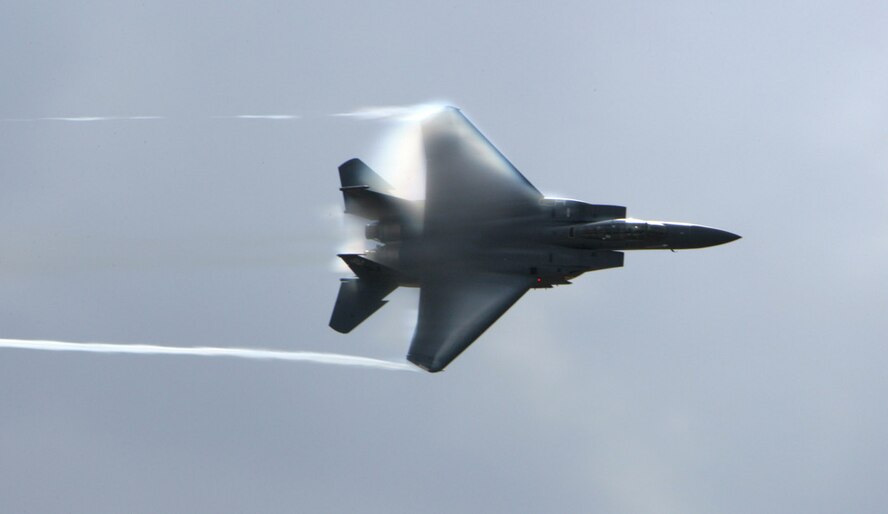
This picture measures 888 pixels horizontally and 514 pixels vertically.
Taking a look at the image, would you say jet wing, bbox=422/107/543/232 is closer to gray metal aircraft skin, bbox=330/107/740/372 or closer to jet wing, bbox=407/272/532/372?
gray metal aircraft skin, bbox=330/107/740/372

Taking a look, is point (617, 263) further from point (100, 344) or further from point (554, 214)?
point (100, 344)

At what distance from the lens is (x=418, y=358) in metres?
42.2

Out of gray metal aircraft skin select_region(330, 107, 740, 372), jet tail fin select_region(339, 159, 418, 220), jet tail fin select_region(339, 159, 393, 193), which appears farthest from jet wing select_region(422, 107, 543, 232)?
jet tail fin select_region(339, 159, 393, 193)

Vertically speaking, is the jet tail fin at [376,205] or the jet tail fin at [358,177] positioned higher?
the jet tail fin at [358,177]

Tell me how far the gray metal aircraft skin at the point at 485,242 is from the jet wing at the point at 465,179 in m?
0.04

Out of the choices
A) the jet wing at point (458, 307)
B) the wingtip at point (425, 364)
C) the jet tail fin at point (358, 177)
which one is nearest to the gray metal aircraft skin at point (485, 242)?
the jet wing at point (458, 307)

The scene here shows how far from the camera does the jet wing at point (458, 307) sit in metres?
42.5

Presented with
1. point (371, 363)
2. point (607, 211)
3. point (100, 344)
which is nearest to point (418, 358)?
point (371, 363)

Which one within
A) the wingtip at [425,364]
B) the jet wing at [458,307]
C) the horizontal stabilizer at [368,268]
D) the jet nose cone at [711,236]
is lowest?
the wingtip at [425,364]

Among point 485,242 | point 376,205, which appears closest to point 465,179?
point 485,242

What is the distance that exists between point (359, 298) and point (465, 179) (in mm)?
4802

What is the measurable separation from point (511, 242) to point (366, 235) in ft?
14.3

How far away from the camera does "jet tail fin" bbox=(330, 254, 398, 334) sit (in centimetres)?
4406

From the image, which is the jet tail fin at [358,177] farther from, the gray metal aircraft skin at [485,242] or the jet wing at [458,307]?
the jet wing at [458,307]
